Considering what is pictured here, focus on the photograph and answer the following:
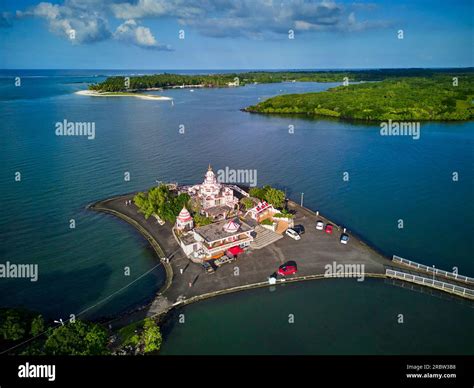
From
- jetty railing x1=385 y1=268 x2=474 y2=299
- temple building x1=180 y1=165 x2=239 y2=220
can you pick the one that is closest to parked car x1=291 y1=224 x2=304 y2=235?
temple building x1=180 y1=165 x2=239 y2=220

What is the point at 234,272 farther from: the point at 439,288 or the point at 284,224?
the point at 439,288

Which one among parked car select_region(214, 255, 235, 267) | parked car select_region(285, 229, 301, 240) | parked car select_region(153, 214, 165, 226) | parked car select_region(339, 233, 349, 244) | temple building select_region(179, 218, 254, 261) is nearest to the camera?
parked car select_region(214, 255, 235, 267)

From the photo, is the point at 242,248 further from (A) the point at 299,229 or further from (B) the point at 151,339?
(B) the point at 151,339

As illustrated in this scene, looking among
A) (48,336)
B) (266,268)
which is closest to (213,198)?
(266,268)

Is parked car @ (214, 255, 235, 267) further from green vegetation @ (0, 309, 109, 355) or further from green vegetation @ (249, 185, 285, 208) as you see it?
green vegetation @ (0, 309, 109, 355)

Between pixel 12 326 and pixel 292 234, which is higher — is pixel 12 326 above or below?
below

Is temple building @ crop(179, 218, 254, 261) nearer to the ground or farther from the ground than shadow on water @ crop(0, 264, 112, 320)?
farther from the ground

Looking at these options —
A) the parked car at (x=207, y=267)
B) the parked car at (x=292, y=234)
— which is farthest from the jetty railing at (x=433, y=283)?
the parked car at (x=207, y=267)
